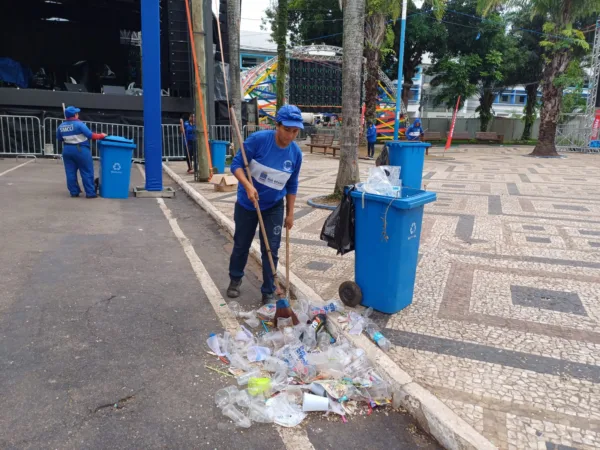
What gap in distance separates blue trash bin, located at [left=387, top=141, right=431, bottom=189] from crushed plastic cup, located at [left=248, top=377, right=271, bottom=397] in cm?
726

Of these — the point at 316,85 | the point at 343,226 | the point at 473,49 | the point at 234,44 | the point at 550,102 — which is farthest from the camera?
the point at 473,49

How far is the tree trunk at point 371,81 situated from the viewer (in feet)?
71.1

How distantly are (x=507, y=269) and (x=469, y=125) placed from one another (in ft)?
128

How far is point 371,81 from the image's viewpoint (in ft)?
73.2

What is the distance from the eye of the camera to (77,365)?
318 cm

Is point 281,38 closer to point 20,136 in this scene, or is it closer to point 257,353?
point 20,136

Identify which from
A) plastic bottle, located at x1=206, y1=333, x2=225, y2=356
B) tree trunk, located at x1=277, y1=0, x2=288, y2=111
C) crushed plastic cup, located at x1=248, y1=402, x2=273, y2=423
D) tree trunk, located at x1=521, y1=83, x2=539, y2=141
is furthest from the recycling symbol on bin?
tree trunk, located at x1=521, y1=83, x2=539, y2=141

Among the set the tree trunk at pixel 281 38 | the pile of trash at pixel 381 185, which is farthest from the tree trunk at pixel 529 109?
the pile of trash at pixel 381 185

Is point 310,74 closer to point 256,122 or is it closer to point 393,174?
point 256,122

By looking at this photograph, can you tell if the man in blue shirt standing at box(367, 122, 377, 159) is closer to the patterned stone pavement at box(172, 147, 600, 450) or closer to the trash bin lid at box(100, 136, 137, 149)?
the patterned stone pavement at box(172, 147, 600, 450)

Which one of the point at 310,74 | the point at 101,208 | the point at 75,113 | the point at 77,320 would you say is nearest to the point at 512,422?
the point at 77,320

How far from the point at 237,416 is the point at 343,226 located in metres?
2.01

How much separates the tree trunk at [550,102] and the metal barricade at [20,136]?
73.5ft

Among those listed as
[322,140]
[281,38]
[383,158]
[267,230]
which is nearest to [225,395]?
[267,230]
